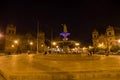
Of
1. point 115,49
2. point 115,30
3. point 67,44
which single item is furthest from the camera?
point 115,30

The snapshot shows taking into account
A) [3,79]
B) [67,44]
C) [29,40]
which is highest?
[29,40]

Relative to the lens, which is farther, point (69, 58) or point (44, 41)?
point (44, 41)

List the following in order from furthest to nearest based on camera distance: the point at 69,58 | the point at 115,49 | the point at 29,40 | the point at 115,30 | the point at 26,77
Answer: the point at 29,40 → the point at 115,30 → the point at 115,49 → the point at 69,58 → the point at 26,77

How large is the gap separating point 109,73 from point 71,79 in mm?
2602

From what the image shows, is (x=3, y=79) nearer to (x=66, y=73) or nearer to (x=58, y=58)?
(x=66, y=73)

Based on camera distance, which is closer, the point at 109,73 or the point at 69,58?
the point at 109,73

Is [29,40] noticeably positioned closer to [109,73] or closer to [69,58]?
[69,58]

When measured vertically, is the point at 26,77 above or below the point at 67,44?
below

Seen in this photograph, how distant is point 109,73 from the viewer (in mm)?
11188

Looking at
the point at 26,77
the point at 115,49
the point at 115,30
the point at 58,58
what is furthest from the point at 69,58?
the point at 115,30

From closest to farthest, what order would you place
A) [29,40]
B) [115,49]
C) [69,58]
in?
[69,58] → [115,49] → [29,40]

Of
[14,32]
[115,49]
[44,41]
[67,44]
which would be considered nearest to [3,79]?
[67,44]

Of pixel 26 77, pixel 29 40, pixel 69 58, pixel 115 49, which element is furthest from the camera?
pixel 29 40

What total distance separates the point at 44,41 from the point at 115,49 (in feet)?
154
